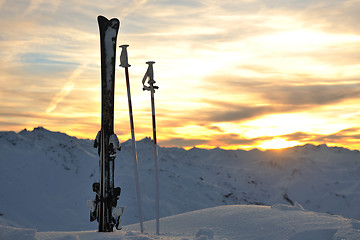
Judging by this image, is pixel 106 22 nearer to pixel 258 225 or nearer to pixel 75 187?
pixel 258 225

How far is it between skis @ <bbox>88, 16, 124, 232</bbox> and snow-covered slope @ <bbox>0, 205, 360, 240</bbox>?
0.47 m

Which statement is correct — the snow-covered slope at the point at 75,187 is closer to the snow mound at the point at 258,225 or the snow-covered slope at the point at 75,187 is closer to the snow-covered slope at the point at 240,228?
the snow mound at the point at 258,225

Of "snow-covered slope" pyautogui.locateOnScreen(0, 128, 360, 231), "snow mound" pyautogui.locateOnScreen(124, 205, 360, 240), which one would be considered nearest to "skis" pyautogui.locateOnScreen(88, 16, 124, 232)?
"snow mound" pyautogui.locateOnScreen(124, 205, 360, 240)

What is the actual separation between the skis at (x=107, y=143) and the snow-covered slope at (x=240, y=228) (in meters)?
0.47

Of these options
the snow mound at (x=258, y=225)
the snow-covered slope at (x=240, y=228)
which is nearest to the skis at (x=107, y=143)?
the snow-covered slope at (x=240, y=228)

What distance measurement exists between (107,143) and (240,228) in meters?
3.93

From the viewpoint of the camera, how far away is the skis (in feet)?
31.2

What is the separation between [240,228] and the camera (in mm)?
10180

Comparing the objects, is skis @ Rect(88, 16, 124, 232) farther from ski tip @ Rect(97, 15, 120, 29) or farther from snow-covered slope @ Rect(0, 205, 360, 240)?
snow-covered slope @ Rect(0, 205, 360, 240)

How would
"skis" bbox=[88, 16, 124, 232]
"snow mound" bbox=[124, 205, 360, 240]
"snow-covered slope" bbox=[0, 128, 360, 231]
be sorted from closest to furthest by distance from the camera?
"snow mound" bbox=[124, 205, 360, 240]
"skis" bbox=[88, 16, 124, 232]
"snow-covered slope" bbox=[0, 128, 360, 231]

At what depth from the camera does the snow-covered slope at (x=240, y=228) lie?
27.4 feet

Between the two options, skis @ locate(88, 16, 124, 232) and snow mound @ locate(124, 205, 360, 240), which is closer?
snow mound @ locate(124, 205, 360, 240)

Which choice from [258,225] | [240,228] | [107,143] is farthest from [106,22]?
[258,225]

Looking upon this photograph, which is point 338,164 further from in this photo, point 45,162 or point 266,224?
point 266,224
